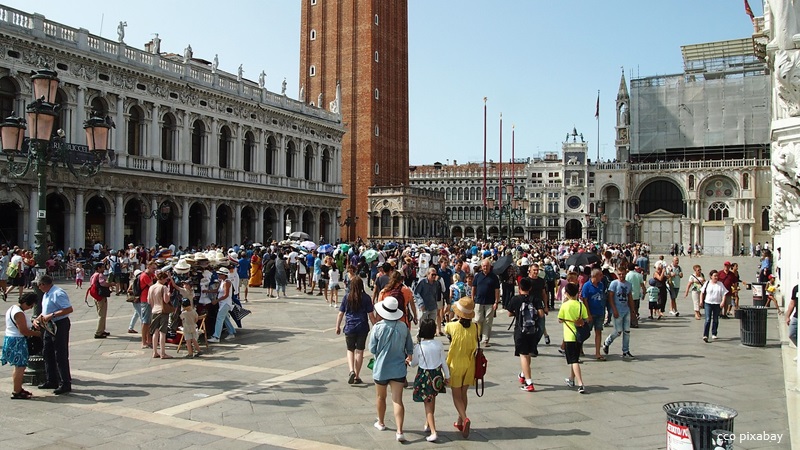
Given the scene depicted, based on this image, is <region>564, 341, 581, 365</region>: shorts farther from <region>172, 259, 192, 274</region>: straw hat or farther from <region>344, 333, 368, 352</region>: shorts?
<region>172, 259, 192, 274</region>: straw hat

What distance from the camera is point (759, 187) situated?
182ft

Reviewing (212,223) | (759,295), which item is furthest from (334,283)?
(212,223)

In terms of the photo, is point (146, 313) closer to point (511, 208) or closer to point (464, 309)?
A: point (464, 309)

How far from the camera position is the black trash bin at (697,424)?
4.79 meters

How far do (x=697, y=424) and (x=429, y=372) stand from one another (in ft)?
8.09

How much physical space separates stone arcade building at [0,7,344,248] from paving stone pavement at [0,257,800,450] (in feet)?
62.9

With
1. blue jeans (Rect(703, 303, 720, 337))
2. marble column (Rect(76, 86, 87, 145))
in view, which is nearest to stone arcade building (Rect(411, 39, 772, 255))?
marble column (Rect(76, 86, 87, 145))

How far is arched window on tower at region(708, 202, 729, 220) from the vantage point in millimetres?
57438

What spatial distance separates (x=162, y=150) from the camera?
34.5 metres

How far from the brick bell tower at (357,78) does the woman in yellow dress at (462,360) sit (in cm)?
5117

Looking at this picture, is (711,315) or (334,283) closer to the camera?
(711,315)

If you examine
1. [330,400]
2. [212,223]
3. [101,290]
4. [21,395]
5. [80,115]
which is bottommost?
[330,400]

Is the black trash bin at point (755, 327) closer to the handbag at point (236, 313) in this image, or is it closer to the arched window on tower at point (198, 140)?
the handbag at point (236, 313)

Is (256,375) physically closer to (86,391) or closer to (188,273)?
(86,391)
